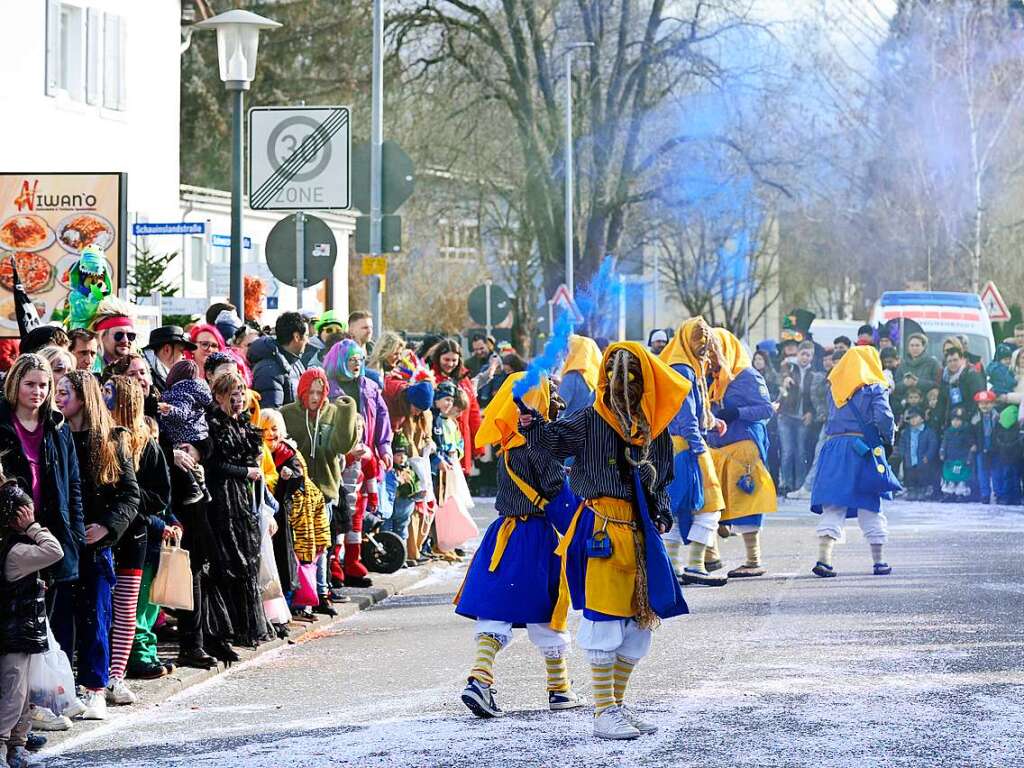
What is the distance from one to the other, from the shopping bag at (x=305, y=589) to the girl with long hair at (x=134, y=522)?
258 centimetres

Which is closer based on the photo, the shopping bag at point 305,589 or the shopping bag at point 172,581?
the shopping bag at point 172,581

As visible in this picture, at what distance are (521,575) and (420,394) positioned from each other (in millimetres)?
6369

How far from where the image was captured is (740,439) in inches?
590

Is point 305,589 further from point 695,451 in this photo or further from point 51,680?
point 51,680

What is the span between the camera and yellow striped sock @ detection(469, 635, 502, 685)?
355 inches

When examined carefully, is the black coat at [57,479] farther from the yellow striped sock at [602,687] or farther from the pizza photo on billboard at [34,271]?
the pizza photo on billboard at [34,271]

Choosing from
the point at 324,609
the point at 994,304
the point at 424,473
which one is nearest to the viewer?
the point at 324,609

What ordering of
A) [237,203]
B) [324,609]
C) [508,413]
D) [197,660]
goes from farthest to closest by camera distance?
[237,203] → [324,609] → [197,660] → [508,413]

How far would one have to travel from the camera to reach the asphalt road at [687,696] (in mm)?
8109

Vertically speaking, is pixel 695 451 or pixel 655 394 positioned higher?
pixel 655 394

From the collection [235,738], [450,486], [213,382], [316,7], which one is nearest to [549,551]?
[235,738]

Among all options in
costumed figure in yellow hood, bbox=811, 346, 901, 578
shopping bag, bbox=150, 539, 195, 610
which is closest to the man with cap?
shopping bag, bbox=150, 539, 195, 610

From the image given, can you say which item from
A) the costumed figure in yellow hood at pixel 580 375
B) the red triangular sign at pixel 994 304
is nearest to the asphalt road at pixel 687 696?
the costumed figure in yellow hood at pixel 580 375

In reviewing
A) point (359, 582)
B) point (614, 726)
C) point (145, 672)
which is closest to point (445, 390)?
point (359, 582)
